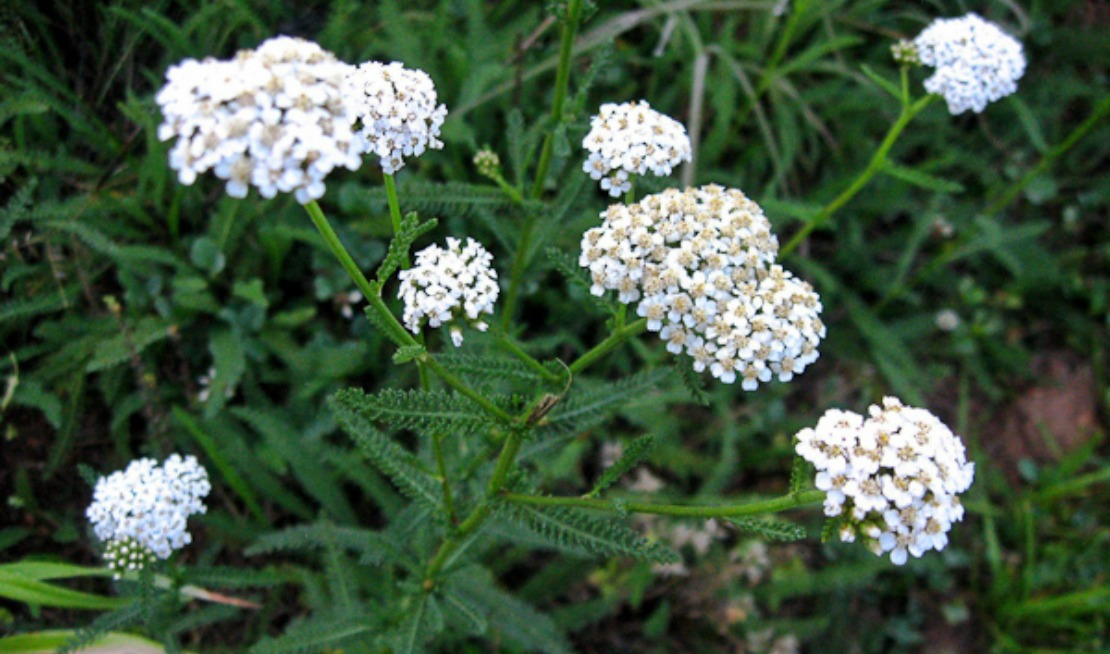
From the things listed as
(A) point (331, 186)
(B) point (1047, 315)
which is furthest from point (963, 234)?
(A) point (331, 186)

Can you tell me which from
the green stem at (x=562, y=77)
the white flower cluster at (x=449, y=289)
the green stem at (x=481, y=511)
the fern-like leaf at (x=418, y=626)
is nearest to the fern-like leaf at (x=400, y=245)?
the white flower cluster at (x=449, y=289)

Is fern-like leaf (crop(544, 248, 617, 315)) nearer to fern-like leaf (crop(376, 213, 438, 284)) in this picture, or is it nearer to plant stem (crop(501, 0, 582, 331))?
→ fern-like leaf (crop(376, 213, 438, 284))

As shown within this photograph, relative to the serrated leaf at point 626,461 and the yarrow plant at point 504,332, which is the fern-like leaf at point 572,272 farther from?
the serrated leaf at point 626,461

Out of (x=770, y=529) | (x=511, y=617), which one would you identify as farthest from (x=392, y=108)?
(x=511, y=617)

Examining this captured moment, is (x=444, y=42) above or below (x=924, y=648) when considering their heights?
above

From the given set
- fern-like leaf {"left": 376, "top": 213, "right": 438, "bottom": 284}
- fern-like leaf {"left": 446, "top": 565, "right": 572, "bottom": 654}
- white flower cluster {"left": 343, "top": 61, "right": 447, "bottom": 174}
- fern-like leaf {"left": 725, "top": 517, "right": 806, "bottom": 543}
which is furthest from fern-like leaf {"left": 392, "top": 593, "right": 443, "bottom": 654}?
white flower cluster {"left": 343, "top": 61, "right": 447, "bottom": 174}

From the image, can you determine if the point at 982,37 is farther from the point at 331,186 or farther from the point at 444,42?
the point at 331,186
